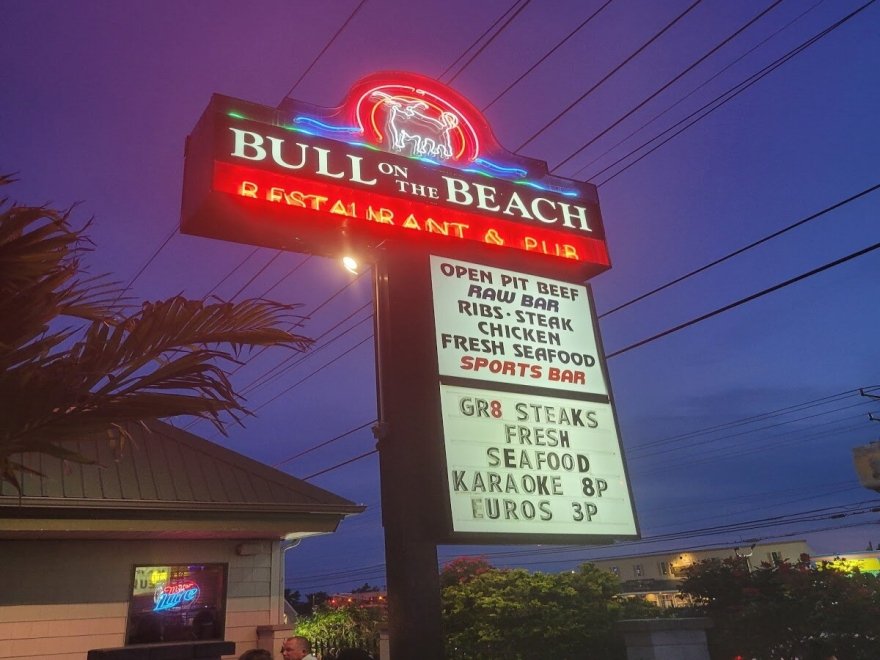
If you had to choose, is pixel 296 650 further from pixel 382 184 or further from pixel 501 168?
pixel 501 168

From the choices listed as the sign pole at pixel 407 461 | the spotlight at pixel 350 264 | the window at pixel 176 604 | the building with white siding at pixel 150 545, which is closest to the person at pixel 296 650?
the sign pole at pixel 407 461

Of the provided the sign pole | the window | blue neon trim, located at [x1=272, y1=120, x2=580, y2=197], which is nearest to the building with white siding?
the window

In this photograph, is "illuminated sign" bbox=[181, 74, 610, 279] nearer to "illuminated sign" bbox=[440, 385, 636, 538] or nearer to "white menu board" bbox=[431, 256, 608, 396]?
"white menu board" bbox=[431, 256, 608, 396]

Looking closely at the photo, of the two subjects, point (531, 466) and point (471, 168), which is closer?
point (531, 466)

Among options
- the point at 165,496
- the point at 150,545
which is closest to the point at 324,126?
the point at 165,496

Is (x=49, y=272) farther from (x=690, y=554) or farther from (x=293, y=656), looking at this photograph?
(x=690, y=554)

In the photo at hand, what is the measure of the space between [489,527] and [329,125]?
4.96m

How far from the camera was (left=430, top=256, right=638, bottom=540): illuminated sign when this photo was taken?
6008 millimetres

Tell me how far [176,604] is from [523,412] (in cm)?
666

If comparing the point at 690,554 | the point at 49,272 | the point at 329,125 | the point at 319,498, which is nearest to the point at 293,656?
the point at 319,498

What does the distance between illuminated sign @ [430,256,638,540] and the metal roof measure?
469 cm

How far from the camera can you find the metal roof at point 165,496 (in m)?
8.52

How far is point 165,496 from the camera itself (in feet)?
30.5

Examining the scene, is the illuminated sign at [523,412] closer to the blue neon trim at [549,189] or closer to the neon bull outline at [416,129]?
the blue neon trim at [549,189]
